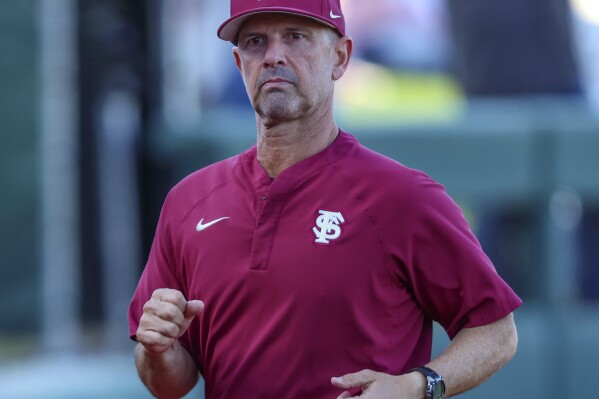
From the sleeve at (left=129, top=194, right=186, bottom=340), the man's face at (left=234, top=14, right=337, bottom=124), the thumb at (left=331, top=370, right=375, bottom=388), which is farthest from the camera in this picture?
the sleeve at (left=129, top=194, right=186, bottom=340)

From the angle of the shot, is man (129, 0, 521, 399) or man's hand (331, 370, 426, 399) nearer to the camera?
man's hand (331, 370, 426, 399)

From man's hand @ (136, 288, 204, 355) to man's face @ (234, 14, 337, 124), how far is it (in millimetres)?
552

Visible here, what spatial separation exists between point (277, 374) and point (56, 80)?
164 inches

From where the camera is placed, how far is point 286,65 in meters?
3.32

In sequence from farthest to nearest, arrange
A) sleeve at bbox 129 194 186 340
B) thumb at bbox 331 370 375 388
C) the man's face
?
1. sleeve at bbox 129 194 186 340
2. the man's face
3. thumb at bbox 331 370 375 388

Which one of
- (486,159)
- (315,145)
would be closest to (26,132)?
(486,159)

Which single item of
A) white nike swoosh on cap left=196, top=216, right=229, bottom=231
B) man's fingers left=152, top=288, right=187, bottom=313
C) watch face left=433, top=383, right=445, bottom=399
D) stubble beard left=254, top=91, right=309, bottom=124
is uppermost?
stubble beard left=254, top=91, right=309, bottom=124

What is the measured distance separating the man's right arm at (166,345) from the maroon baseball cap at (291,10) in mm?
748

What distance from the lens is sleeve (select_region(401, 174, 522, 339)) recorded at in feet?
10.7

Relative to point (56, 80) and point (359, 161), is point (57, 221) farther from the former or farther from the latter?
point (359, 161)

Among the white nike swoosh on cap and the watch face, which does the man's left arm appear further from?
the white nike swoosh on cap

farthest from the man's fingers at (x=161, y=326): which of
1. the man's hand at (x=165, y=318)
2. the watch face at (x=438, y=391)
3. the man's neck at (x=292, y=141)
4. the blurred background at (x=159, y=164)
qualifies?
the blurred background at (x=159, y=164)

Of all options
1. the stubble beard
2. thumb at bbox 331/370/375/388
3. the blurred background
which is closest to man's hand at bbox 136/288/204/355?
thumb at bbox 331/370/375/388

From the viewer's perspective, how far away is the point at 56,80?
708cm
